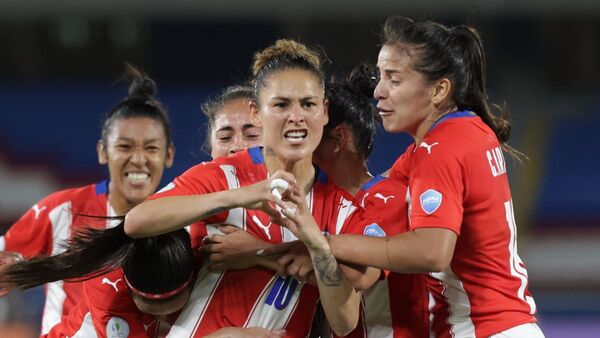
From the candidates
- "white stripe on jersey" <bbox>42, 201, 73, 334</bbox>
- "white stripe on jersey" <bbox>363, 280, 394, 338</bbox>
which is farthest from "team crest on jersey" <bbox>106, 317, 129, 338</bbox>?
"white stripe on jersey" <bbox>42, 201, 73, 334</bbox>

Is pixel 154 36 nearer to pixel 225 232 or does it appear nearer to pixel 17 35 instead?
pixel 17 35

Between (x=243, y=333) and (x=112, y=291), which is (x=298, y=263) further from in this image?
(x=112, y=291)

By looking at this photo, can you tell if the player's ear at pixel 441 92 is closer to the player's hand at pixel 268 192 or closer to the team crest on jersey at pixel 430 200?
the team crest on jersey at pixel 430 200

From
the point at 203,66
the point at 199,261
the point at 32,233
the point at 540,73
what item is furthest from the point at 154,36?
the point at 199,261

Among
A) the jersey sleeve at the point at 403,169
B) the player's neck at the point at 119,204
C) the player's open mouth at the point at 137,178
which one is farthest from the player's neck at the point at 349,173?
the player's neck at the point at 119,204

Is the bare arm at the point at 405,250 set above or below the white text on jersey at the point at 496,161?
below

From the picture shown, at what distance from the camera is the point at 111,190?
4980 mm

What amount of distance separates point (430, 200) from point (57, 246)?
2.45 m

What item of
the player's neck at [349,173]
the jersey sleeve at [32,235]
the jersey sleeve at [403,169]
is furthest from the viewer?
the jersey sleeve at [32,235]

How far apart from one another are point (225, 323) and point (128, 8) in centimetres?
912

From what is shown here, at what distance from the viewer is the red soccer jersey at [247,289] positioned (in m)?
3.38

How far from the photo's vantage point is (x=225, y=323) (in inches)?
134

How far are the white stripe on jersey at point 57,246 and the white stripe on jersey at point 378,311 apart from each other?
77.4 inches

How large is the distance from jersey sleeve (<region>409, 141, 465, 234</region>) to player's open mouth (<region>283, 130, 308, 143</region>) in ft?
1.34
